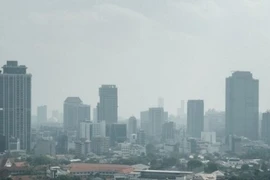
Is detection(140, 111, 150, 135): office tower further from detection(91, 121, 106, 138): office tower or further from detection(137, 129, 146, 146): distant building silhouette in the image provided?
detection(91, 121, 106, 138): office tower

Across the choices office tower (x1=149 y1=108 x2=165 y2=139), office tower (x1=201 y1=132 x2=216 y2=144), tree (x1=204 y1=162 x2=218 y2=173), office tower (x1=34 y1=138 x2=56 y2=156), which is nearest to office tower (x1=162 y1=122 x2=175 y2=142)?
office tower (x1=201 y1=132 x2=216 y2=144)

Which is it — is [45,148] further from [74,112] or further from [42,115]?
[42,115]

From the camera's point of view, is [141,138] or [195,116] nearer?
[141,138]

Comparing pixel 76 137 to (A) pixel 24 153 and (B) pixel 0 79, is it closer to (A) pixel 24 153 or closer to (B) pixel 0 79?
(B) pixel 0 79

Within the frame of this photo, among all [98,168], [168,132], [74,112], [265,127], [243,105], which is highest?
[243,105]

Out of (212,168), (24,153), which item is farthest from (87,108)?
(212,168)

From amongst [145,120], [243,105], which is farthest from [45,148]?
[145,120]

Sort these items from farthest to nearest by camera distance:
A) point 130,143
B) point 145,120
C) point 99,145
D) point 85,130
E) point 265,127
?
point 145,120 < point 265,127 < point 85,130 < point 130,143 < point 99,145
